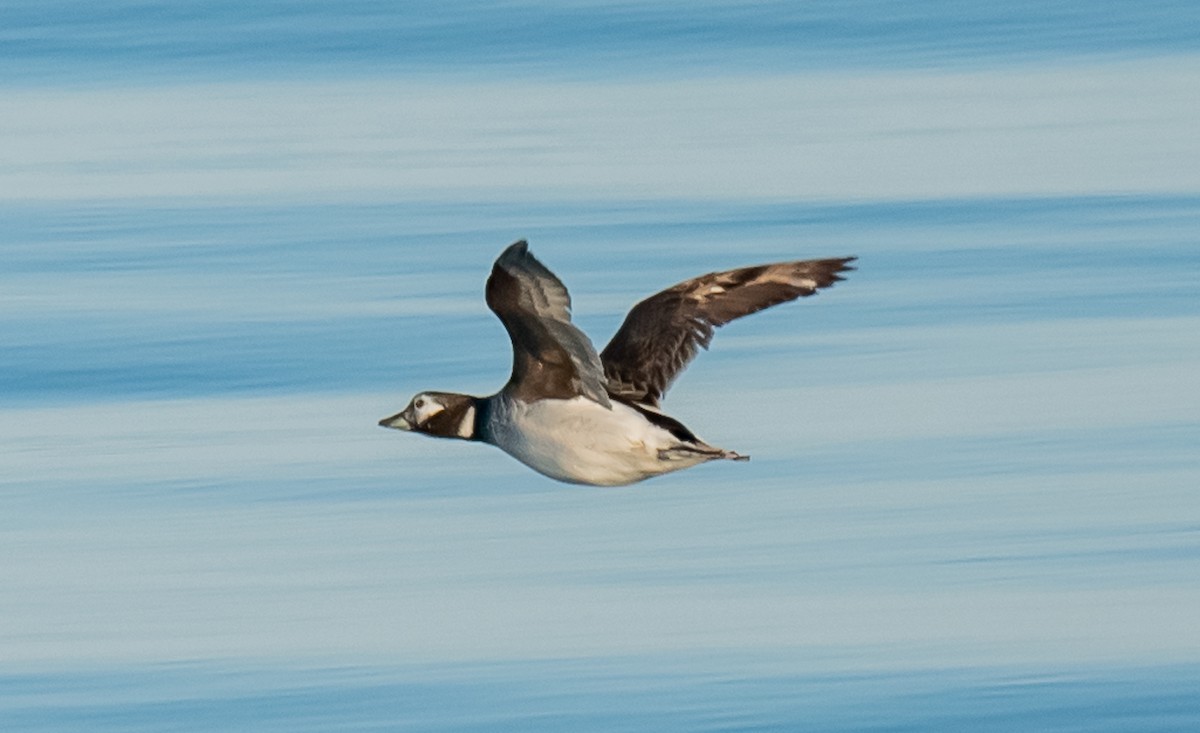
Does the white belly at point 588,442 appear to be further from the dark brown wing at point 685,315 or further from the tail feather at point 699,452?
the dark brown wing at point 685,315

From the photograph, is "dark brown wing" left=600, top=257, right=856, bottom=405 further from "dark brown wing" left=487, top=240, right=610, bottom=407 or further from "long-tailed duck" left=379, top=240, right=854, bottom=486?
"dark brown wing" left=487, top=240, right=610, bottom=407

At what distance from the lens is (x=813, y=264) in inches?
384

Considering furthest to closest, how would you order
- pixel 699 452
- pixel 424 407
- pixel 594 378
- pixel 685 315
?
pixel 685 315 < pixel 424 407 < pixel 594 378 < pixel 699 452

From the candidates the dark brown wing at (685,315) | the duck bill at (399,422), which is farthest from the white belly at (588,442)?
the dark brown wing at (685,315)

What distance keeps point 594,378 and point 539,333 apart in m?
0.43

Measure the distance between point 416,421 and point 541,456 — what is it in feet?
2.68

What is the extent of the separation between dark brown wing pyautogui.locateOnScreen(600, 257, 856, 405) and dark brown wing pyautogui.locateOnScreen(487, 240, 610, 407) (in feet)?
3.14

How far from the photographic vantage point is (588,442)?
867 centimetres

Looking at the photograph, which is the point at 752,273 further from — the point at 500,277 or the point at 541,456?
the point at 500,277

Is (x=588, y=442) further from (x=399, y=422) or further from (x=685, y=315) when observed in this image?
(x=685, y=315)

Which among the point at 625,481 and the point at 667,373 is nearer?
the point at 625,481

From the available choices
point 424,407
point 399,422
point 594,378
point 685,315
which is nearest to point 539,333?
point 594,378

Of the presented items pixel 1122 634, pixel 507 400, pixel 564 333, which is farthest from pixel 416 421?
pixel 1122 634

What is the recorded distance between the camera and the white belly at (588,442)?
8.60 meters
